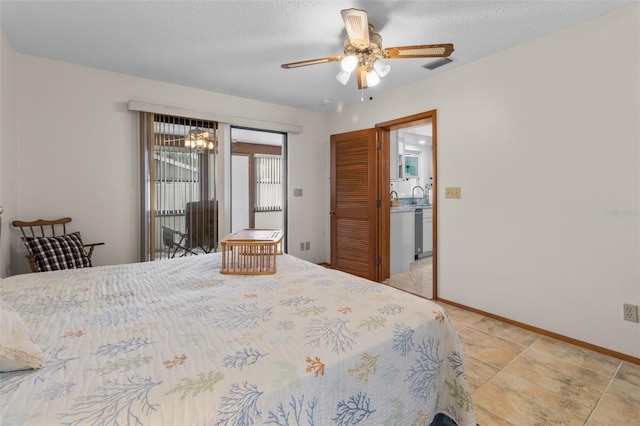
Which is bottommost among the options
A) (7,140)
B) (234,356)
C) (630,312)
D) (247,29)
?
(630,312)

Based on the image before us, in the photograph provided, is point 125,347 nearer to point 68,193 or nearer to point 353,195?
point 68,193

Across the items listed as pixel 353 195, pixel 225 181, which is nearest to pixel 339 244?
pixel 353 195

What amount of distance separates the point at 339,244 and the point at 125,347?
139 inches

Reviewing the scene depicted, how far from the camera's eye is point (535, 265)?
2.51 metres

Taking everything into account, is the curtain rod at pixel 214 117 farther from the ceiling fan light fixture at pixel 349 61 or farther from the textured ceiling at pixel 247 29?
the ceiling fan light fixture at pixel 349 61

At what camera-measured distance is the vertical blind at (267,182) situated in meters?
6.82

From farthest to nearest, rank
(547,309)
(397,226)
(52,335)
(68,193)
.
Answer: (397,226) → (68,193) → (547,309) → (52,335)

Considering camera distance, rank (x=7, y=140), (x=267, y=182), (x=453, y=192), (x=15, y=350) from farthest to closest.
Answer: (x=267, y=182) < (x=453, y=192) < (x=7, y=140) < (x=15, y=350)

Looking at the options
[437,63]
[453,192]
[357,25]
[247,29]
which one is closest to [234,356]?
[357,25]

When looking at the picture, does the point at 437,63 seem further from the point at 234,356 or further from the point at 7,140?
the point at 7,140

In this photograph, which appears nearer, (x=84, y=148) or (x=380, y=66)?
(x=380, y=66)

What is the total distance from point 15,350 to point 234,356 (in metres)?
0.56

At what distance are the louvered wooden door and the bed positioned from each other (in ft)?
7.86

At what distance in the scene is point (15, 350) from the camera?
781 mm
